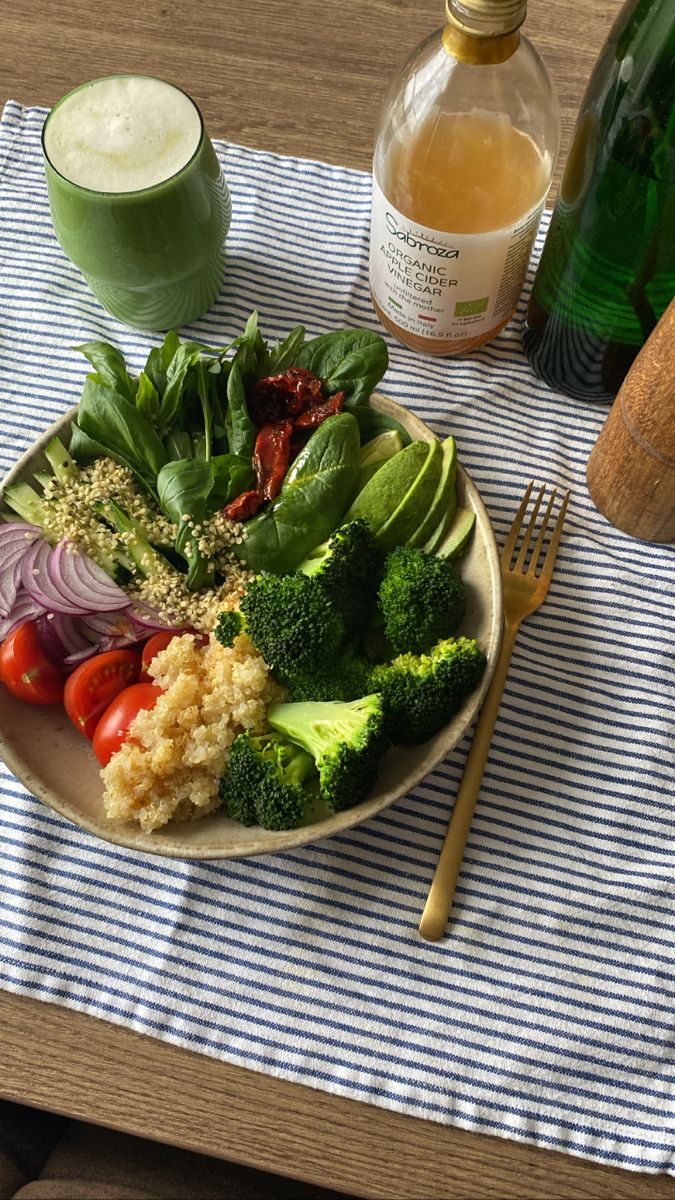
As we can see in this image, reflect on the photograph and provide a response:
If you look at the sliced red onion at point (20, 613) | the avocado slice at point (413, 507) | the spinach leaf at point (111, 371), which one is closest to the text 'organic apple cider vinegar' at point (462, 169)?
the avocado slice at point (413, 507)

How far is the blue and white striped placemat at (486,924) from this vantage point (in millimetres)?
860

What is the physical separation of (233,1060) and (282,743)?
0.29 metres

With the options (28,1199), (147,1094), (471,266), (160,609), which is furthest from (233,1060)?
(471,266)

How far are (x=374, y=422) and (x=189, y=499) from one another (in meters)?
0.23

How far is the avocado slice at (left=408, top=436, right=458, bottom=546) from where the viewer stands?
3.21 feet

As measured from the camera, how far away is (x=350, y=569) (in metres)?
0.92

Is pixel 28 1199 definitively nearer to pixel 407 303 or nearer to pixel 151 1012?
pixel 151 1012

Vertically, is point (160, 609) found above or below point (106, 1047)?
above

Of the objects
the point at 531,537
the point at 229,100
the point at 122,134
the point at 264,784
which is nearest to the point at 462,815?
the point at 264,784

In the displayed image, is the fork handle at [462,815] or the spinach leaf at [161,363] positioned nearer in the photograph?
the fork handle at [462,815]

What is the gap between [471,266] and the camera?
39.7 inches

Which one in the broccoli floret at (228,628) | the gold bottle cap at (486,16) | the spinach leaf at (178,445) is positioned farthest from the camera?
the spinach leaf at (178,445)

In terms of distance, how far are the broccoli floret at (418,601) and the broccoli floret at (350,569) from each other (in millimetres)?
19

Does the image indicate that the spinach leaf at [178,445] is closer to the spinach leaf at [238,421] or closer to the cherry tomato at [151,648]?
the spinach leaf at [238,421]
